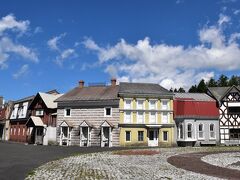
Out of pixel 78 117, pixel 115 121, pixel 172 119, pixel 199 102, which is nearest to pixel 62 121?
pixel 78 117

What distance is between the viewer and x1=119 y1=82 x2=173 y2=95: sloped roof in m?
49.9

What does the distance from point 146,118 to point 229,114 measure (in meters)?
13.4

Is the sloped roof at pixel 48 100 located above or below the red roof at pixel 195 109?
above

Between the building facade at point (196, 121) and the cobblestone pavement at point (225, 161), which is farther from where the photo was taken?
the building facade at point (196, 121)

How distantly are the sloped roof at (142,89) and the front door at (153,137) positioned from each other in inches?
222

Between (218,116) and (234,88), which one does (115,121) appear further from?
(234,88)

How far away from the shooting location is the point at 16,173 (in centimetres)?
1752

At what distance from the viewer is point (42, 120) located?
57.0 metres

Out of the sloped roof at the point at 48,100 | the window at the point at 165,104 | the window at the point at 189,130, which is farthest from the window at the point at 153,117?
the sloped roof at the point at 48,100

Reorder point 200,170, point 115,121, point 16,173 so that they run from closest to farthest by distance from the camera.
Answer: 1. point 16,173
2. point 200,170
3. point 115,121

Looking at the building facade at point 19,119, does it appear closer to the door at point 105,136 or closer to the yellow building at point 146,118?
the door at point 105,136

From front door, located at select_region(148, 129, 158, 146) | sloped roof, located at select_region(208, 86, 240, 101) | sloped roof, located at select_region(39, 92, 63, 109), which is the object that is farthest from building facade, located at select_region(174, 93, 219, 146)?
sloped roof, located at select_region(39, 92, 63, 109)

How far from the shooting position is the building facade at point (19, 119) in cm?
6234

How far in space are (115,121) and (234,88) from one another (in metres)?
19.7
